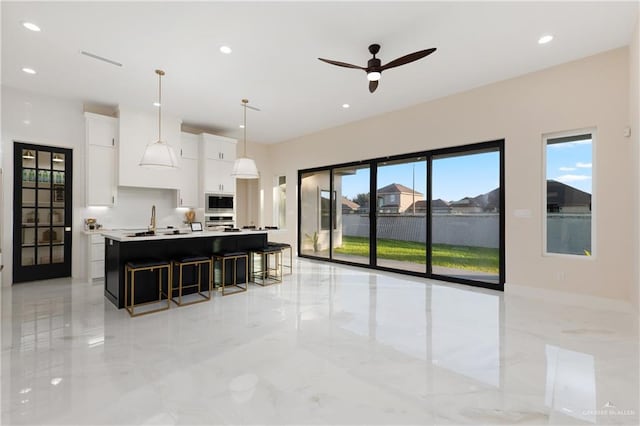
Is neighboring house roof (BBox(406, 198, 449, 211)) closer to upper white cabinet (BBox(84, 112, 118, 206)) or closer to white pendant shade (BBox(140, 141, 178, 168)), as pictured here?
white pendant shade (BBox(140, 141, 178, 168))

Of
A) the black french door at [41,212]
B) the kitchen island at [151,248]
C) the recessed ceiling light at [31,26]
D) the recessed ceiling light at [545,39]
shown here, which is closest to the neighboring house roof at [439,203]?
the recessed ceiling light at [545,39]

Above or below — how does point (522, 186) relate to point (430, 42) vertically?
below

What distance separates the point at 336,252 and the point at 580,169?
4.73m

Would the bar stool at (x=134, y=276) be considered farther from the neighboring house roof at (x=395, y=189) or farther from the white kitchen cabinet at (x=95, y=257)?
the neighboring house roof at (x=395, y=189)

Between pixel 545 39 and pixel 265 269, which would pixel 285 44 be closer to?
pixel 545 39

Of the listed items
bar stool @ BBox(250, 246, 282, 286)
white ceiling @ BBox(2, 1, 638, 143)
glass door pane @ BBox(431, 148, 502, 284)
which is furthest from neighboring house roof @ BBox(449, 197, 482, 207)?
bar stool @ BBox(250, 246, 282, 286)

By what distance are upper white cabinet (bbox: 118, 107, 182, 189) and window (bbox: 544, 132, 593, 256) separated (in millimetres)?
6628

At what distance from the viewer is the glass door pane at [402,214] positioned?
5.68 m

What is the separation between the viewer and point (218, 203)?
6898 millimetres

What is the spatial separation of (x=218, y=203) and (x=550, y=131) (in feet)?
20.5

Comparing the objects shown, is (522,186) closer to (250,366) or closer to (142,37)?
(250,366)

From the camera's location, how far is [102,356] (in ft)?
8.28

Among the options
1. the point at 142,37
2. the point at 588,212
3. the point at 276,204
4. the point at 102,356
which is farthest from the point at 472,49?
the point at 276,204

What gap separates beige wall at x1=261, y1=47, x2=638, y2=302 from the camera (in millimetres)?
3695
